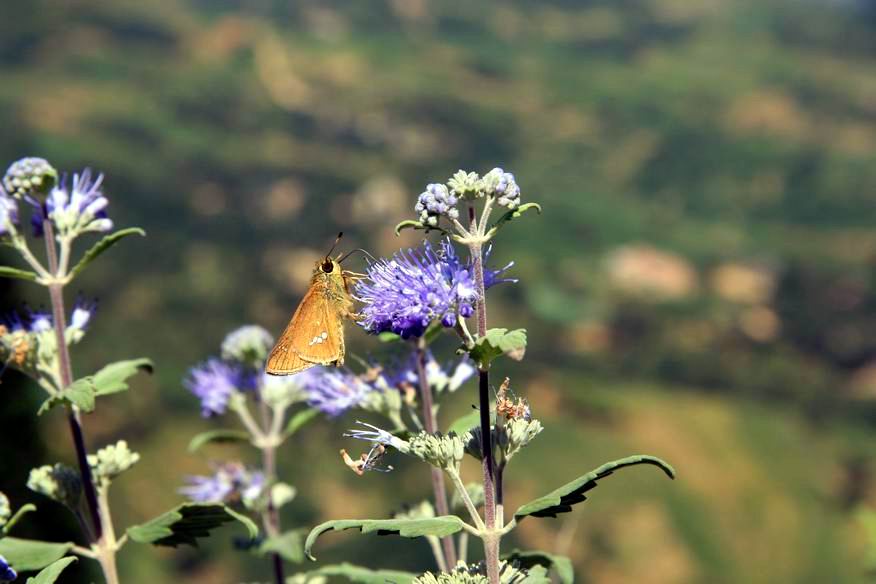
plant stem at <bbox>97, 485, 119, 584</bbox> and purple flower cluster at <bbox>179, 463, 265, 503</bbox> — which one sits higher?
purple flower cluster at <bbox>179, 463, 265, 503</bbox>

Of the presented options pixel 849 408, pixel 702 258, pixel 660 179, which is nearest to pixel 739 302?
pixel 702 258

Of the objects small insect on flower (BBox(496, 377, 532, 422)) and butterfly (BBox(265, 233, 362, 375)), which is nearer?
small insect on flower (BBox(496, 377, 532, 422))

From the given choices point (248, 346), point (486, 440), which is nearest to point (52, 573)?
point (486, 440)

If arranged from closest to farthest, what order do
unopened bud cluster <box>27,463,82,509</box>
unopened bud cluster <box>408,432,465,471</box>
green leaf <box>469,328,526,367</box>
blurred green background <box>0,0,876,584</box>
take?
green leaf <box>469,328,526,367</box>, unopened bud cluster <box>408,432,465,471</box>, unopened bud cluster <box>27,463,82,509</box>, blurred green background <box>0,0,876,584</box>

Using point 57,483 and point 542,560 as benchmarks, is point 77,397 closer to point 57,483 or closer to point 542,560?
point 57,483

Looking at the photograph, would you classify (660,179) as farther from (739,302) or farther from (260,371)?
(260,371)

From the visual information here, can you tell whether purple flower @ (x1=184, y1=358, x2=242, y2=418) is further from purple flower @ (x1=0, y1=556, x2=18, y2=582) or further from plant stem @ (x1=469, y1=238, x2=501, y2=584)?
plant stem @ (x1=469, y1=238, x2=501, y2=584)

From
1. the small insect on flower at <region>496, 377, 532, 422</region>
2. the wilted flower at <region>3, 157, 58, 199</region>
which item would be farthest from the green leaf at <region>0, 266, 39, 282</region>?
the small insect on flower at <region>496, 377, 532, 422</region>
